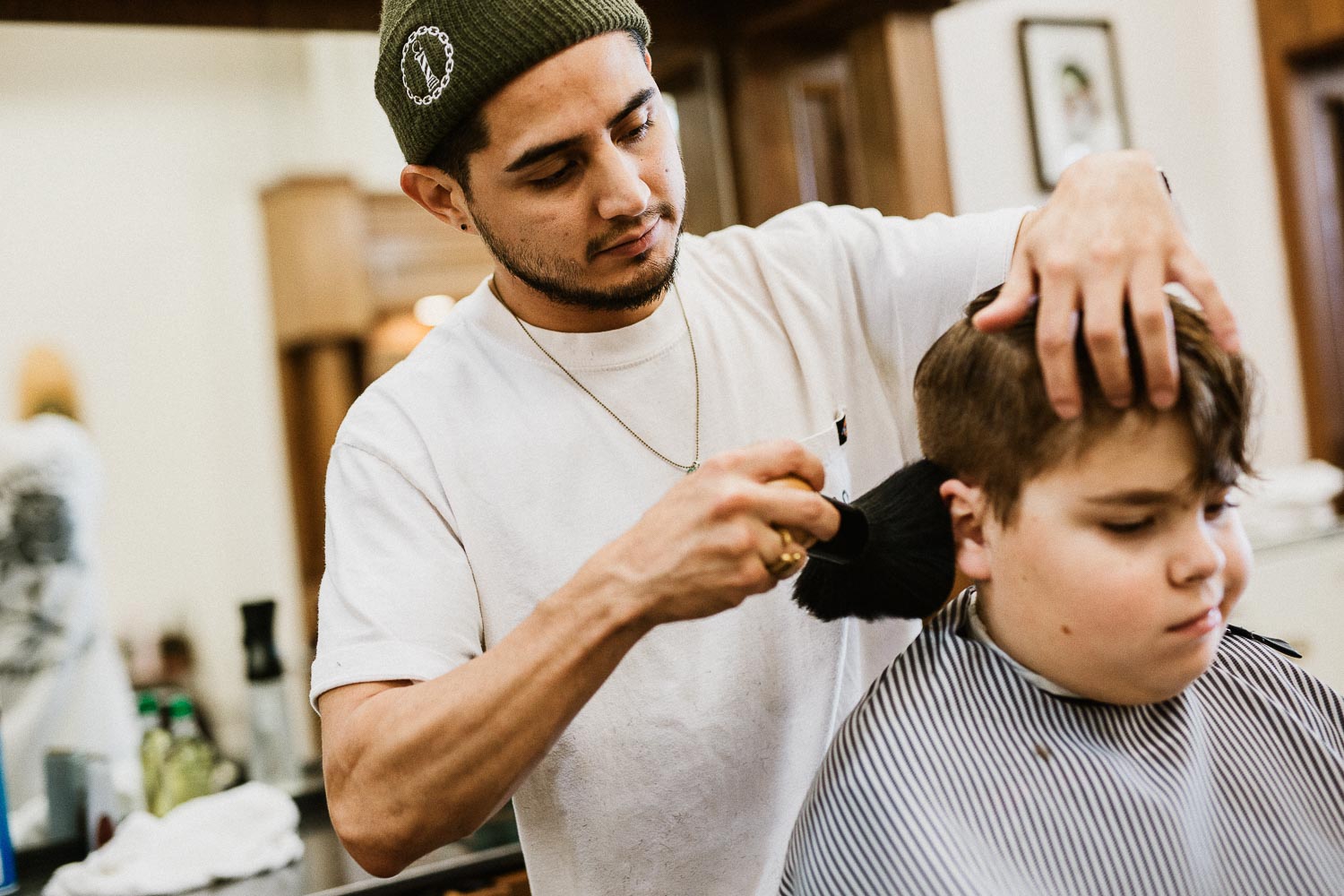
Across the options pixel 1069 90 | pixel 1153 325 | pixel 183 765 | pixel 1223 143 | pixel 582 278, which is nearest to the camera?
pixel 1153 325

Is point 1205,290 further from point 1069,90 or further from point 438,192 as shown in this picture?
point 1069,90

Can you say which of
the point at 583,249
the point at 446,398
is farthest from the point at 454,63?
the point at 446,398

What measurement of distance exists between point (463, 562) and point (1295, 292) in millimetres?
3603

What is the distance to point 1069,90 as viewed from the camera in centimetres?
367

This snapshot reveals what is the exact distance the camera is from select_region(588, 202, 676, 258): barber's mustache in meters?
1.30

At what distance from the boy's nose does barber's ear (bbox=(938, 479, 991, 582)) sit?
0.18 meters

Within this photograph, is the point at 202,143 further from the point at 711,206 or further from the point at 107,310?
the point at 711,206

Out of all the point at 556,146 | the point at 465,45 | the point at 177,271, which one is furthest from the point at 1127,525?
the point at 177,271

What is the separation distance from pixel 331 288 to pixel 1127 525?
9.48 ft

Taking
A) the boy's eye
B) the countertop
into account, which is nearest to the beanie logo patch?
the boy's eye

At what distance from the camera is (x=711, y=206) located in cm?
276

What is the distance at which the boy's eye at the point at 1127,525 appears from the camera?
1.08 m

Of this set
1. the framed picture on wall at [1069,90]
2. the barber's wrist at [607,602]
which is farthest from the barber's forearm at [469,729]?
the framed picture on wall at [1069,90]

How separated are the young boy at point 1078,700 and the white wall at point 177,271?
6.35 feet
